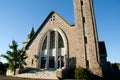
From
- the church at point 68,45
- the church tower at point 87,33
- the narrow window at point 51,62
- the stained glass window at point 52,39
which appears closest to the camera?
the church tower at point 87,33

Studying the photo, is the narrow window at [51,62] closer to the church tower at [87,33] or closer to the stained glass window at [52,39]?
the stained glass window at [52,39]

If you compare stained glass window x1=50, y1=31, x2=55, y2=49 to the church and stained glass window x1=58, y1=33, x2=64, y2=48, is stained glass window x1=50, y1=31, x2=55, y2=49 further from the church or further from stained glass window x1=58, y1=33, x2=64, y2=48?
stained glass window x1=58, y1=33, x2=64, y2=48

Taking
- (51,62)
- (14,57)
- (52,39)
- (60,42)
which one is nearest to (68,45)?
(60,42)

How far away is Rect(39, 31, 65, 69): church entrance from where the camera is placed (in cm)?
2920

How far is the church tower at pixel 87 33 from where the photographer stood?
23.6 m

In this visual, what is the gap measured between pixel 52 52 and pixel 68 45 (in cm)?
454

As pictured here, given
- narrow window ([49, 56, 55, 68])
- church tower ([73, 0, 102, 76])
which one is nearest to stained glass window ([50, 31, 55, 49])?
narrow window ([49, 56, 55, 68])

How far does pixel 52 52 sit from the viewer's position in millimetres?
30766

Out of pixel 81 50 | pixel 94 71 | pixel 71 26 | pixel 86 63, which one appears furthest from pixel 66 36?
pixel 94 71

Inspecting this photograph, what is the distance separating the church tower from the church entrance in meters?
5.23

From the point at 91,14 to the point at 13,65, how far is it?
1770cm

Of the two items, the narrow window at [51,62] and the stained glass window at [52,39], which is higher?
the stained glass window at [52,39]

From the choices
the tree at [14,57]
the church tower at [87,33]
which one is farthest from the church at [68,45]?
the tree at [14,57]

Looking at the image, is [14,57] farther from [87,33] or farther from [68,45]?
[87,33]
